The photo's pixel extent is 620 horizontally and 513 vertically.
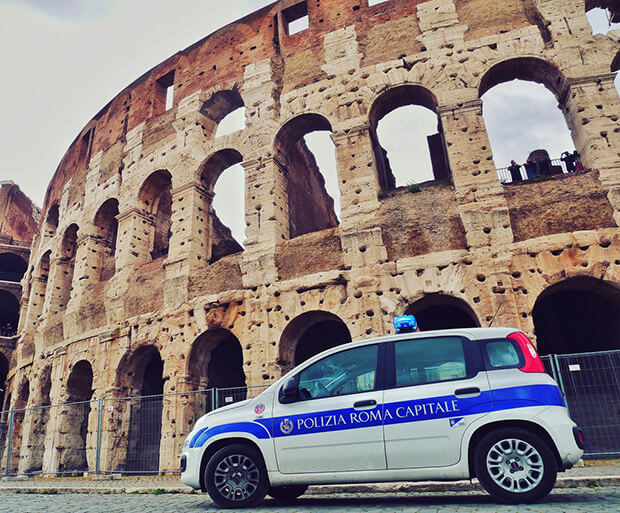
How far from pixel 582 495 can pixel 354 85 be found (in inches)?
364

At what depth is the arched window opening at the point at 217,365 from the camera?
10798 mm

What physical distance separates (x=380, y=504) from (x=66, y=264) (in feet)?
50.0

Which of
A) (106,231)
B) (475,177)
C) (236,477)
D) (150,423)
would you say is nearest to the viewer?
(236,477)

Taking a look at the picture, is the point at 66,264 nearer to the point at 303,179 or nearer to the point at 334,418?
the point at 303,179

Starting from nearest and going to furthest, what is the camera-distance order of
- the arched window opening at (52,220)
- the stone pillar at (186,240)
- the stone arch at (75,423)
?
the stone pillar at (186,240) < the stone arch at (75,423) < the arched window opening at (52,220)

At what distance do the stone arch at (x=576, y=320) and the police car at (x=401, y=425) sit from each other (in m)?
5.90

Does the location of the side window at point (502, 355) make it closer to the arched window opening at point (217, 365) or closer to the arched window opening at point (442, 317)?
the arched window opening at point (442, 317)

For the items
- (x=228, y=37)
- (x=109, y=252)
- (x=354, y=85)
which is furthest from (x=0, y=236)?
(x=354, y=85)

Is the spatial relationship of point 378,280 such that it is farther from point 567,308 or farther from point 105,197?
point 105,197

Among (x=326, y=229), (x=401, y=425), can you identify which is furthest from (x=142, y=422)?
(x=401, y=425)

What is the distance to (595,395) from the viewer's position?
26.7 feet

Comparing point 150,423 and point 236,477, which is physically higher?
point 150,423

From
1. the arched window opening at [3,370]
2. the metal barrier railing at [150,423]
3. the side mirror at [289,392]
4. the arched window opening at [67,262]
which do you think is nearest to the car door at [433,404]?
the side mirror at [289,392]

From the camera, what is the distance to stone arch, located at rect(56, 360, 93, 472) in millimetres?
12398
